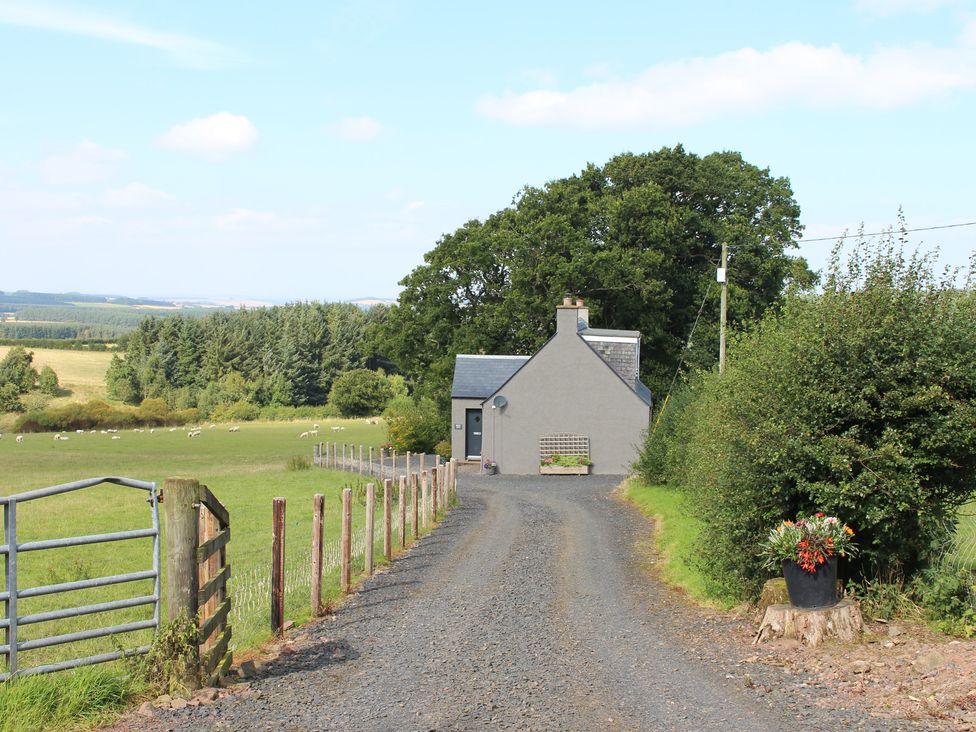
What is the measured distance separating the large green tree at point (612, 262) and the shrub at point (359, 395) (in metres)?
41.5

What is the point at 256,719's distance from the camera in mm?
7270

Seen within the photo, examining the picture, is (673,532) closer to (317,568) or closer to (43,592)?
(317,568)

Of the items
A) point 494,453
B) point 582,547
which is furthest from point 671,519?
point 494,453

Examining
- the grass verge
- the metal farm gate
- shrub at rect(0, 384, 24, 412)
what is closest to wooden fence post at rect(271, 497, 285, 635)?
the metal farm gate

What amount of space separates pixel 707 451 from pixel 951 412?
3.46 metres

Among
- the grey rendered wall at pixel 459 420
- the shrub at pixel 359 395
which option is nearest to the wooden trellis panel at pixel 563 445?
the grey rendered wall at pixel 459 420

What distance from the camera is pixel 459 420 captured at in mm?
43719

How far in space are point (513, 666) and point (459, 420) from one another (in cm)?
3454

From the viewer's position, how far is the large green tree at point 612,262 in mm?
47844

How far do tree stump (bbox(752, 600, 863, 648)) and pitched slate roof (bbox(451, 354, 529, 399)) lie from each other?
3345cm

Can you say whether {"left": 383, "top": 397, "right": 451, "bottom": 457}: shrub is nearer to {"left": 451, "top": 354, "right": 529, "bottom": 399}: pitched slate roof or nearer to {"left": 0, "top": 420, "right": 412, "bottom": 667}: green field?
{"left": 451, "top": 354, "right": 529, "bottom": 399}: pitched slate roof

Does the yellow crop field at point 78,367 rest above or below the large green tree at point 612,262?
below

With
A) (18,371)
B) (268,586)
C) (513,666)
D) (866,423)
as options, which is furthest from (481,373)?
(18,371)

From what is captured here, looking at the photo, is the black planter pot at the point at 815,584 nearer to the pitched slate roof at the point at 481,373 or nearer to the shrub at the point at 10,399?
the pitched slate roof at the point at 481,373
